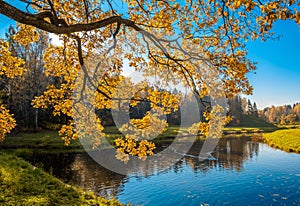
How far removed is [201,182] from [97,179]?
824 centimetres

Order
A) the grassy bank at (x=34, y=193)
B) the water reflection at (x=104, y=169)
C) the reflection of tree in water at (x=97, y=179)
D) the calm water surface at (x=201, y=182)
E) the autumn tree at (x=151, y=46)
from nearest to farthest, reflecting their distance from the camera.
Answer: the autumn tree at (x=151, y=46) < the grassy bank at (x=34, y=193) < the calm water surface at (x=201, y=182) < the reflection of tree in water at (x=97, y=179) < the water reflection at (x=104, y=169)

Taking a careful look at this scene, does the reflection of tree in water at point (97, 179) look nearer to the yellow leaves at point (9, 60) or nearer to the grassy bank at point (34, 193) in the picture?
the grassy bank at point (34, 193)

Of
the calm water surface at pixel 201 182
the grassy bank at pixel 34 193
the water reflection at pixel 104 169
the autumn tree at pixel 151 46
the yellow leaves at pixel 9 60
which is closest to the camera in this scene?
the autumn tree at pixel 151 46

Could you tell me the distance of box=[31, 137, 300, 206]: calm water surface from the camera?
15.3 metres

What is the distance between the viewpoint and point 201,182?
742 inches

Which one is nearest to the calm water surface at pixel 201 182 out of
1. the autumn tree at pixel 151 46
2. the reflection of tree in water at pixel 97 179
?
the reflection of tree in water at pixel 97 179

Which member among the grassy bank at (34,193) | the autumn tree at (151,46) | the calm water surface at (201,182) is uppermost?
the autumn tree at (151,46)

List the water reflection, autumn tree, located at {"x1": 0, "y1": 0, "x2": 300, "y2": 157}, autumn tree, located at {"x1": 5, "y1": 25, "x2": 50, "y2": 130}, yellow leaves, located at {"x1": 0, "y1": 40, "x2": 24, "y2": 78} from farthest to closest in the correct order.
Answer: autumn tree, located at {"x1": 5, "y1": 25, "x2": 50, "y2": 130}
the water reflection
yellow leaves, located at {"x1": 0, "y1": 40, "x2": 24, "y2": 78}
autumn tree, located at {"x1": 0, "y1": 0, "x2": 300, "y2": 157}

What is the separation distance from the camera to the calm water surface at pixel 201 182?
15.3 metres

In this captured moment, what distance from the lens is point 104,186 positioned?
58.2 feet

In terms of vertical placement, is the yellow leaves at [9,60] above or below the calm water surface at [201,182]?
above

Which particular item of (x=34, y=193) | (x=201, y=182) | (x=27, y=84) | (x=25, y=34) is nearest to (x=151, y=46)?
(x=25, y=34)

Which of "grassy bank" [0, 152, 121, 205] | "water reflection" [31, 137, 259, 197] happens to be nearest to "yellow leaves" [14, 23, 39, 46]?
"grassy bank" [0, 152, 121, 205]

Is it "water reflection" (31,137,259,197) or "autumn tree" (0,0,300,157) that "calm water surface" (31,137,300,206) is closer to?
"water reflection" (31,137,259,197)
